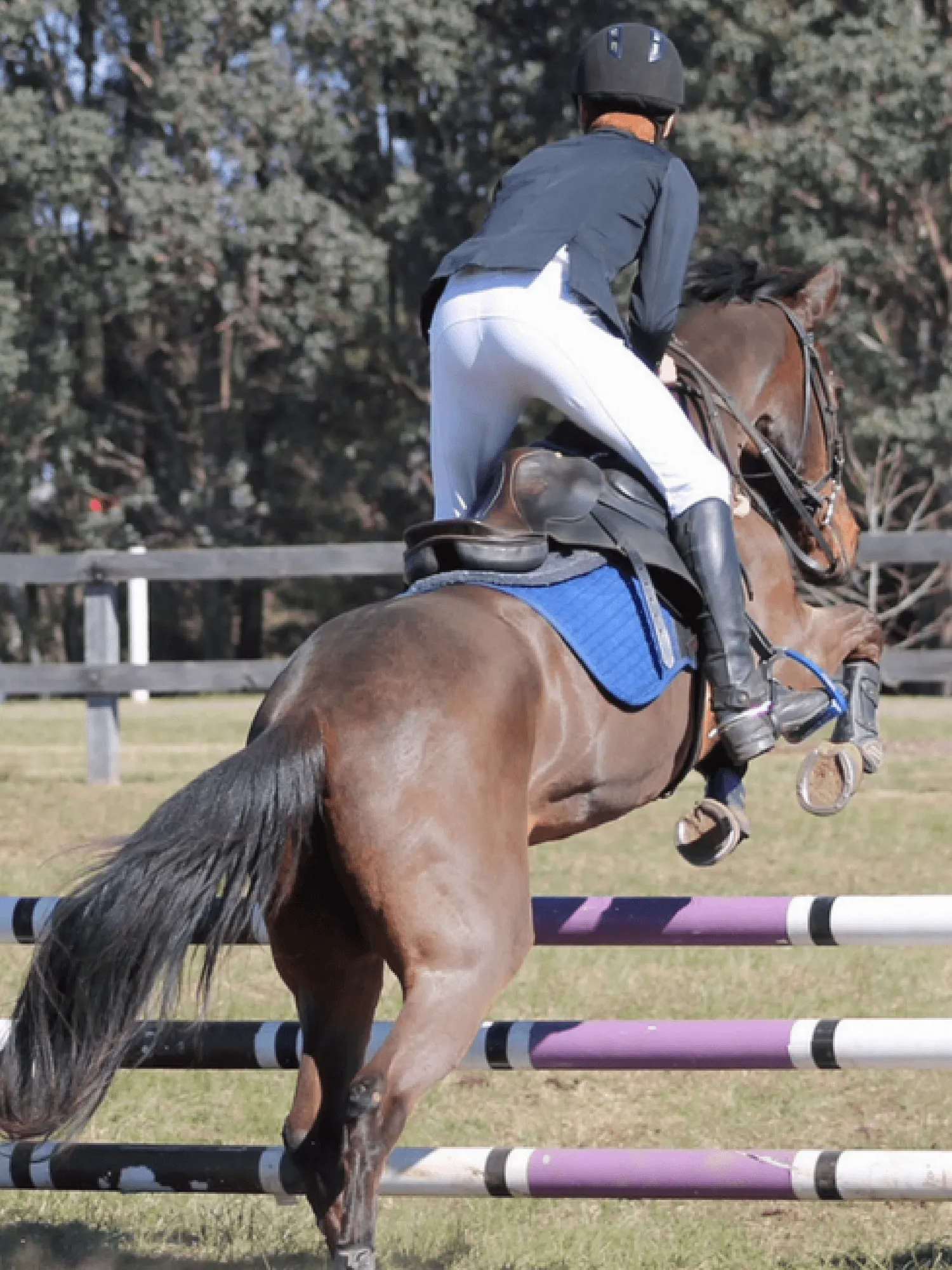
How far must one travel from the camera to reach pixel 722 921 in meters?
3.92

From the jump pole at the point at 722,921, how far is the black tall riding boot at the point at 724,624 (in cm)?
36

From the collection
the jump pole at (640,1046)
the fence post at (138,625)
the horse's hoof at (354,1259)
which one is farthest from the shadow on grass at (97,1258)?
the fence post at (138,625)

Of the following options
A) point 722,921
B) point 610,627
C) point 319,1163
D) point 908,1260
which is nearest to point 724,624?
point 610,627

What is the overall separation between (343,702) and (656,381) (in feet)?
3.76

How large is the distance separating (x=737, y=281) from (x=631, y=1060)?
6.84ft

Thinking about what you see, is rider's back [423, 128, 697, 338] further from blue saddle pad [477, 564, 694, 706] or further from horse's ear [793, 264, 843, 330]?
horse's ear [793, 264, 843, 330]

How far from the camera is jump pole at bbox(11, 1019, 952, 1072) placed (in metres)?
3.78

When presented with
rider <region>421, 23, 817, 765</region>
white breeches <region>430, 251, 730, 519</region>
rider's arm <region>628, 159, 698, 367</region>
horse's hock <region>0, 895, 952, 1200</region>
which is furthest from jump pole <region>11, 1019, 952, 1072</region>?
rider's arm <region>628, 159, 698, 367</region>

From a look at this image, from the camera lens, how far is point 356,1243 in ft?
10.2

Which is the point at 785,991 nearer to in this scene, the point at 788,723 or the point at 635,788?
the point at 788,723

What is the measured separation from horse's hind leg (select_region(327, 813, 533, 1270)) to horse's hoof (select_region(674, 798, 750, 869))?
3.27ft

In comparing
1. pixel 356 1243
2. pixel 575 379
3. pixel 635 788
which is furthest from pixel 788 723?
pixel 356 1243

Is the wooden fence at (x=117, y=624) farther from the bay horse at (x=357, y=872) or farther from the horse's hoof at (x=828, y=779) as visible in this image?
the bay horse at (x=357, y=872)

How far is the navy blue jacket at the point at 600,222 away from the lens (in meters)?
3.82
